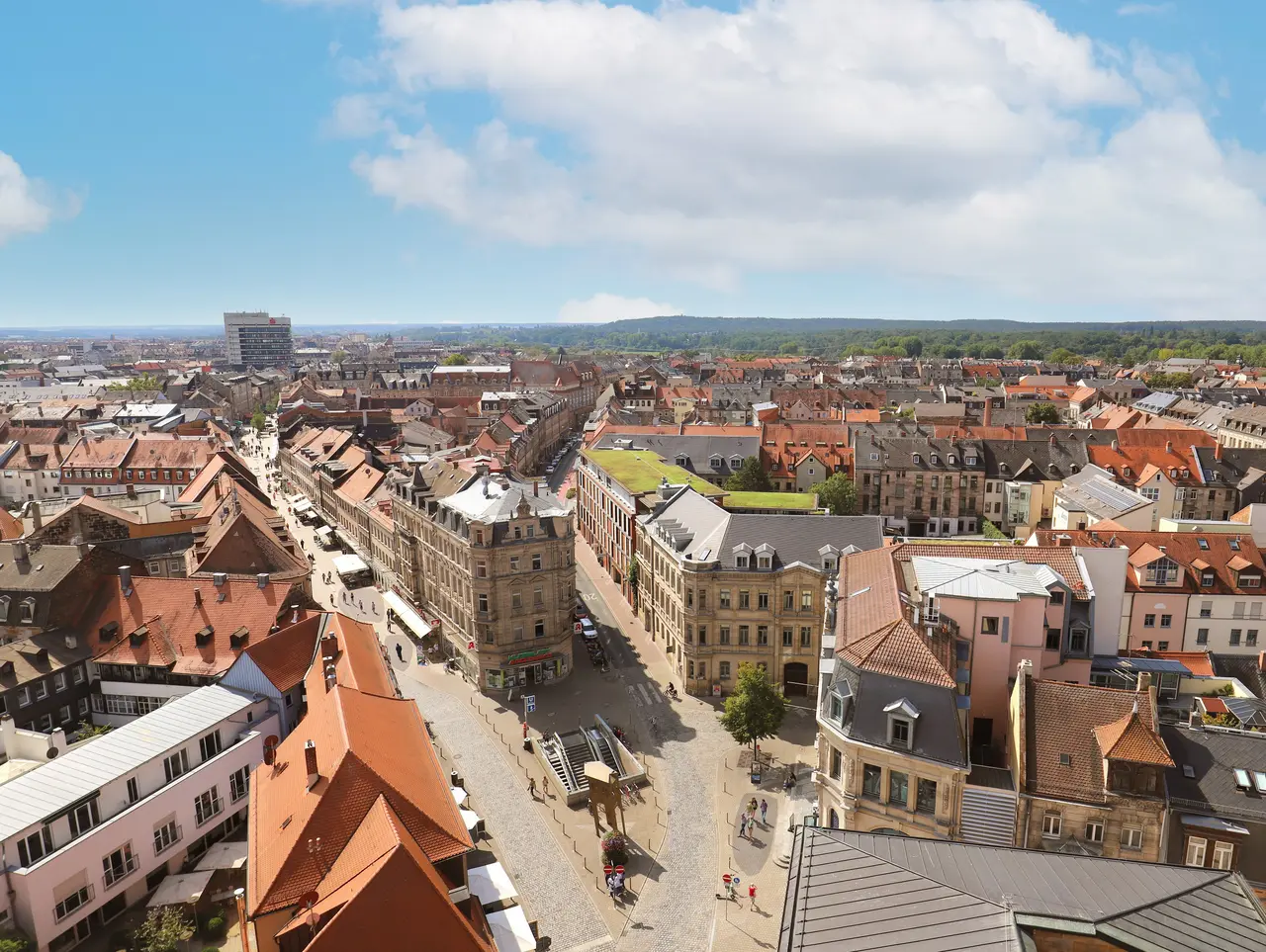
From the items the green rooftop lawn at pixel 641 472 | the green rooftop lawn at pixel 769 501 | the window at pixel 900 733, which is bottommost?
the window at pixel 900 733

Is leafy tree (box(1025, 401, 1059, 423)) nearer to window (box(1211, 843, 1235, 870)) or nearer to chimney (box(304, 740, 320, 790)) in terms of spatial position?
window (box(1211, 843, 1235, 870))

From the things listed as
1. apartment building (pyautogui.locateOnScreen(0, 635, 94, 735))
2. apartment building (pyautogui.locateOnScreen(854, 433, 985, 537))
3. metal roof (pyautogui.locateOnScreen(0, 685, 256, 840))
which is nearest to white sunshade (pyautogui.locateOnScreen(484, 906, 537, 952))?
metal roof (pyautogui.locateOnScreen(0, 685, 256, 840))

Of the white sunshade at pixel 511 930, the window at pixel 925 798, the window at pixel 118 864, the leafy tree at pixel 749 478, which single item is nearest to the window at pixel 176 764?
the window at pixel 118 864

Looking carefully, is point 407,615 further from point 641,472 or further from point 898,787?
point 898,787

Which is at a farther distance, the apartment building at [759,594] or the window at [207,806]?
the apartment building at [759,594]

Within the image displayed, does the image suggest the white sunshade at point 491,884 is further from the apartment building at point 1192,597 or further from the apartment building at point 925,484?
the apartment building at point 925,484

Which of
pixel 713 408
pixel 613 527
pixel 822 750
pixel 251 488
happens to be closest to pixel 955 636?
pixel 822 750

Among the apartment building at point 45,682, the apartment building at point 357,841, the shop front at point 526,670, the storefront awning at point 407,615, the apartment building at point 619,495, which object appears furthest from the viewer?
the apartment building at point 619,495
